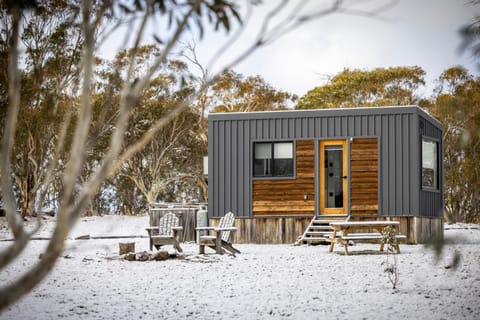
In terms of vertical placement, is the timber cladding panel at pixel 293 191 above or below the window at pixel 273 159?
below

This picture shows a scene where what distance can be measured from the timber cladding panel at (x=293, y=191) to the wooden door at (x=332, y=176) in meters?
0.23

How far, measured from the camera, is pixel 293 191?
1606cm

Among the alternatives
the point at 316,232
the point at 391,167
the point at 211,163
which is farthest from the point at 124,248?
the point at 391,167

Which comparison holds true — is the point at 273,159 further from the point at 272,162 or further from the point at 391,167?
the point at 391,167

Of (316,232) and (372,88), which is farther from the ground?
(372,88)

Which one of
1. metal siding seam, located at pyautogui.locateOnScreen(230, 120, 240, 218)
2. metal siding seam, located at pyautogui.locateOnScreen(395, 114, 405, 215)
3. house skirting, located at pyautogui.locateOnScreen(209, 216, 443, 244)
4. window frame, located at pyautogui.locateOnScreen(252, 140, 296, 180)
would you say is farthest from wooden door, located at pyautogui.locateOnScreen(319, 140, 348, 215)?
metal siding seam, located at pyautogui.locateOnScreen(230, 120, 240, 218)

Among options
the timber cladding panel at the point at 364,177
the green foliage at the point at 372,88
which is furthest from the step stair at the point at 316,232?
the green foliage at the point at 372,88

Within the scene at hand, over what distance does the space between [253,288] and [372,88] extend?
23.2 meters

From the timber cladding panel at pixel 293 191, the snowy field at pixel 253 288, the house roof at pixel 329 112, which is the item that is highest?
the house roof at pixel 329 112

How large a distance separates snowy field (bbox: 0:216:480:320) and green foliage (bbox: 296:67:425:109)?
18.7 metres

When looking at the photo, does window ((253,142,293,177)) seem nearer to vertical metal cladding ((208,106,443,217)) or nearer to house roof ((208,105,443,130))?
vertical metal cladding ((208,106,443,217))

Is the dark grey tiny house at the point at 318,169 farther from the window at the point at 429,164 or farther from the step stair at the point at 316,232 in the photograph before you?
the step stair at the point at 316,232

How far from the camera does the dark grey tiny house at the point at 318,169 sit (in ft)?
51.0

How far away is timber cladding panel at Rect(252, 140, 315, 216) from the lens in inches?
629
